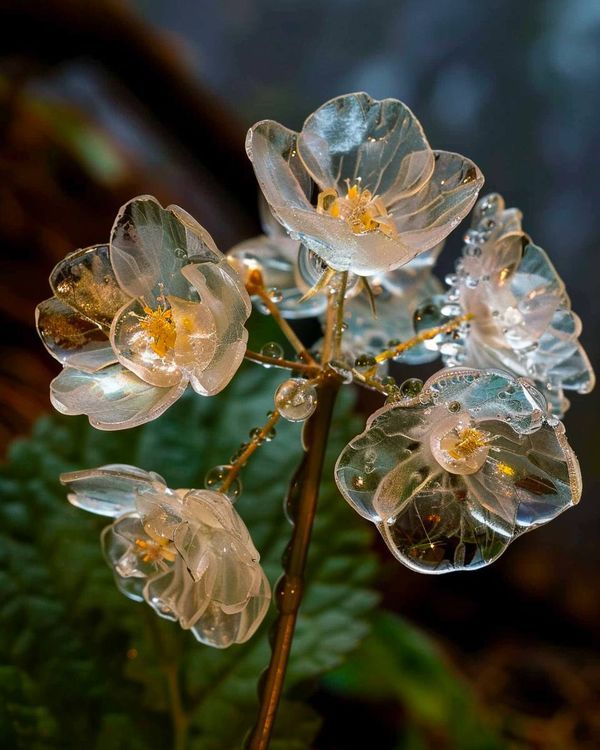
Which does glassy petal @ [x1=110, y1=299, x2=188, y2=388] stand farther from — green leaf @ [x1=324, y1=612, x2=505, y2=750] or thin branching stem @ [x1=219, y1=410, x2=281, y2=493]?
green leaf @ [x1=324, y1=612, x2=505, y2=750]

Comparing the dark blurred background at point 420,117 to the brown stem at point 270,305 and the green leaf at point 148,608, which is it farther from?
the brown stem at point 270,305

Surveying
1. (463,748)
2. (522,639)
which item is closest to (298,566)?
(463,748)

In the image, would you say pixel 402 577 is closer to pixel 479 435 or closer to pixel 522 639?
pixel 522 639

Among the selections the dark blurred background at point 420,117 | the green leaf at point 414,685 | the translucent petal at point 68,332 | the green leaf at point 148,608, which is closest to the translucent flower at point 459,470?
the translucent petal at point 68,332

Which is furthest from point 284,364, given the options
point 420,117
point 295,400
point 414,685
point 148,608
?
point 420,117

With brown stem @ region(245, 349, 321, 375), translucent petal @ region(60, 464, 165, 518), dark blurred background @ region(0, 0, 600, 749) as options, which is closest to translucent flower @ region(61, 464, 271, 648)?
translucent petal @ region(60, 464, 165, 518)
